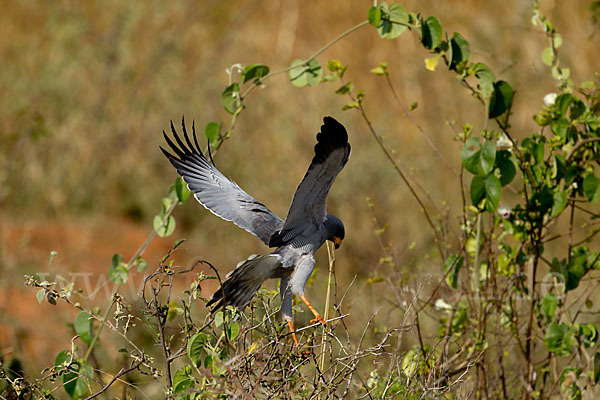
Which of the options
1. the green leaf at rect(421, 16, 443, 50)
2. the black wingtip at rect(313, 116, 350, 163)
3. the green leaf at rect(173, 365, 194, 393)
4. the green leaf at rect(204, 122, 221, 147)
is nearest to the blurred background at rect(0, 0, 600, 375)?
the green leaf at rect(204, 122, 221, 147)

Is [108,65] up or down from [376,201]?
up

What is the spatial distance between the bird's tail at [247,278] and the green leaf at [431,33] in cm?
101

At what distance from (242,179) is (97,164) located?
148 centimetres

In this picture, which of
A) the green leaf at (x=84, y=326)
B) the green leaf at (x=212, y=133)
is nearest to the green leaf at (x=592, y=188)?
the green leaf at (x=212, y=133)

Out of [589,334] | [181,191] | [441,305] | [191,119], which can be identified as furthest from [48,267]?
[589,334]

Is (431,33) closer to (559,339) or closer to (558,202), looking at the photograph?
(558,202)

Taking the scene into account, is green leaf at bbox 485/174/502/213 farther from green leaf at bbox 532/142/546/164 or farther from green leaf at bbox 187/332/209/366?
green leaf at bbox 187/332/209/366

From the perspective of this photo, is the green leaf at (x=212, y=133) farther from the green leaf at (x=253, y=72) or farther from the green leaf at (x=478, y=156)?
the green leaf at (x=478, y=156)

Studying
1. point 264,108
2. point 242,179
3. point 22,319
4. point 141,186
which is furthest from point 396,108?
point 22,319

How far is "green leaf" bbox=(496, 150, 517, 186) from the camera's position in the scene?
125 inches

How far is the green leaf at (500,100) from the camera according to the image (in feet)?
10.5

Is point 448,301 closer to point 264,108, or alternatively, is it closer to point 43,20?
point 264,108

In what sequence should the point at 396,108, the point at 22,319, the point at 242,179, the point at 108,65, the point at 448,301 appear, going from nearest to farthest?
the point at 448,301 → the point at 22,319 → the point at 242,179 → the point at 108,65 → the point at 396,108

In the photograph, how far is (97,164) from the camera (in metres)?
8.23
